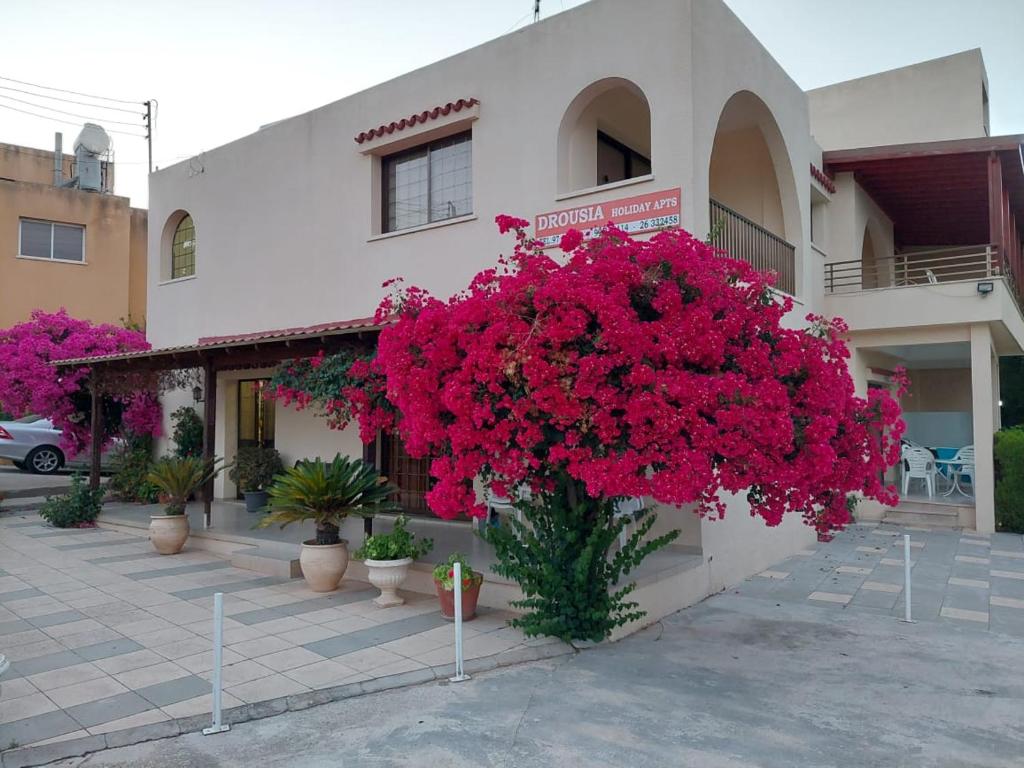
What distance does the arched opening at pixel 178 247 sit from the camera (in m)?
14.2

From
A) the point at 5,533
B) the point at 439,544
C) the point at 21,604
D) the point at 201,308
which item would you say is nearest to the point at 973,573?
the point at 439,544

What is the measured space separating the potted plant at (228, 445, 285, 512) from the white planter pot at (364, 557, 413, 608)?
17.1ft

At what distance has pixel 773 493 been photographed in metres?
5.37

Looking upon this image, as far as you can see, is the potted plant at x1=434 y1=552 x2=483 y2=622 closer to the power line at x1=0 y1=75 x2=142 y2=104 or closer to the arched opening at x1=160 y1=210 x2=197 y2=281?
the arched opening at x1=160 y1=210 x2=197 y2=281

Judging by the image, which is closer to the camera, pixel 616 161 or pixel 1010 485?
pixel 616 161

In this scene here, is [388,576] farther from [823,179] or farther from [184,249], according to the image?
[823,179]

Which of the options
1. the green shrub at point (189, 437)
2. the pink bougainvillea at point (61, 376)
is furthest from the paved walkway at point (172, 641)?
the pink bougainvillea at point (61, 376)

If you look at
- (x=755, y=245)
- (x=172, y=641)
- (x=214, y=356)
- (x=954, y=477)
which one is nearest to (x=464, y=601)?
(x=172, y=641)

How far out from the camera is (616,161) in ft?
34.7

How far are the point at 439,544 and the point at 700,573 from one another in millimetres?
3161

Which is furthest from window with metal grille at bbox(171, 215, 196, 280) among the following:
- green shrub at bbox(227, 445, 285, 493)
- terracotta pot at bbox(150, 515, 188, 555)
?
terracotta pot at bbox(150, 515, 188, 555)

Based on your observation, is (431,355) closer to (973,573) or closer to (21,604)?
(21,604)

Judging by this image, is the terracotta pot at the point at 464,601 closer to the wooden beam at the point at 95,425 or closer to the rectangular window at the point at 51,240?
the wooden beam at the point at 95,425

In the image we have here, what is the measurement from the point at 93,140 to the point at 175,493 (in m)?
19.6
